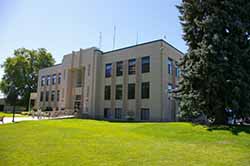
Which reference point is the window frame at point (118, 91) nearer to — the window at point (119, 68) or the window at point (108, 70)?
the window at point (119, 68)

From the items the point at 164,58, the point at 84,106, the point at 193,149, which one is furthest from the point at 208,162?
the point at 84,106

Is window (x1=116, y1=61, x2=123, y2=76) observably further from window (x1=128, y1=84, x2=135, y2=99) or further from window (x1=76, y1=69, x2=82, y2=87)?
window (x1=76, y1=69, x2=82, y2=87)

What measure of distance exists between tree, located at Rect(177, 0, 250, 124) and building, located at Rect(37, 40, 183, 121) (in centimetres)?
713

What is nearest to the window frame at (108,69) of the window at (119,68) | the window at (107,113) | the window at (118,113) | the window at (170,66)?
the window at (119,68)

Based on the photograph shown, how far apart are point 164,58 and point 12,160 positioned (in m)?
24.3

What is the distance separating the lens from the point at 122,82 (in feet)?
109

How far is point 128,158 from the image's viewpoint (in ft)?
26.8

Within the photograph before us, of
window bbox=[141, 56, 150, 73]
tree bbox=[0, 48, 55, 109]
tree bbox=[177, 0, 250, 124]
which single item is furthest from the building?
tree bbox=[0, 48, 55, 109]

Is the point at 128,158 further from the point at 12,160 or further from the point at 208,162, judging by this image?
the point at 12,160

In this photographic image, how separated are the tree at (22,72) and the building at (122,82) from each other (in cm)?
2865

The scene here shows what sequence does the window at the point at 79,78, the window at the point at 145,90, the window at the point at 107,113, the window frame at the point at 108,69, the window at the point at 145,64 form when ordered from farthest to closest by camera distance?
1. the window at the point at 79,78
2. the window frame at the point at 108,69
3. the window at the point at 107,113
4. the window at the point at 145,64
5. the window at the point at 145,90

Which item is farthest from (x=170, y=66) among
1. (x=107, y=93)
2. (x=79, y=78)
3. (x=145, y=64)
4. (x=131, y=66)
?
(x=79, y=78)

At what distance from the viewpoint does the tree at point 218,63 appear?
16.2m

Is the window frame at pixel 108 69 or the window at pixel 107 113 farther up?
the window frame at pixel 108 69
